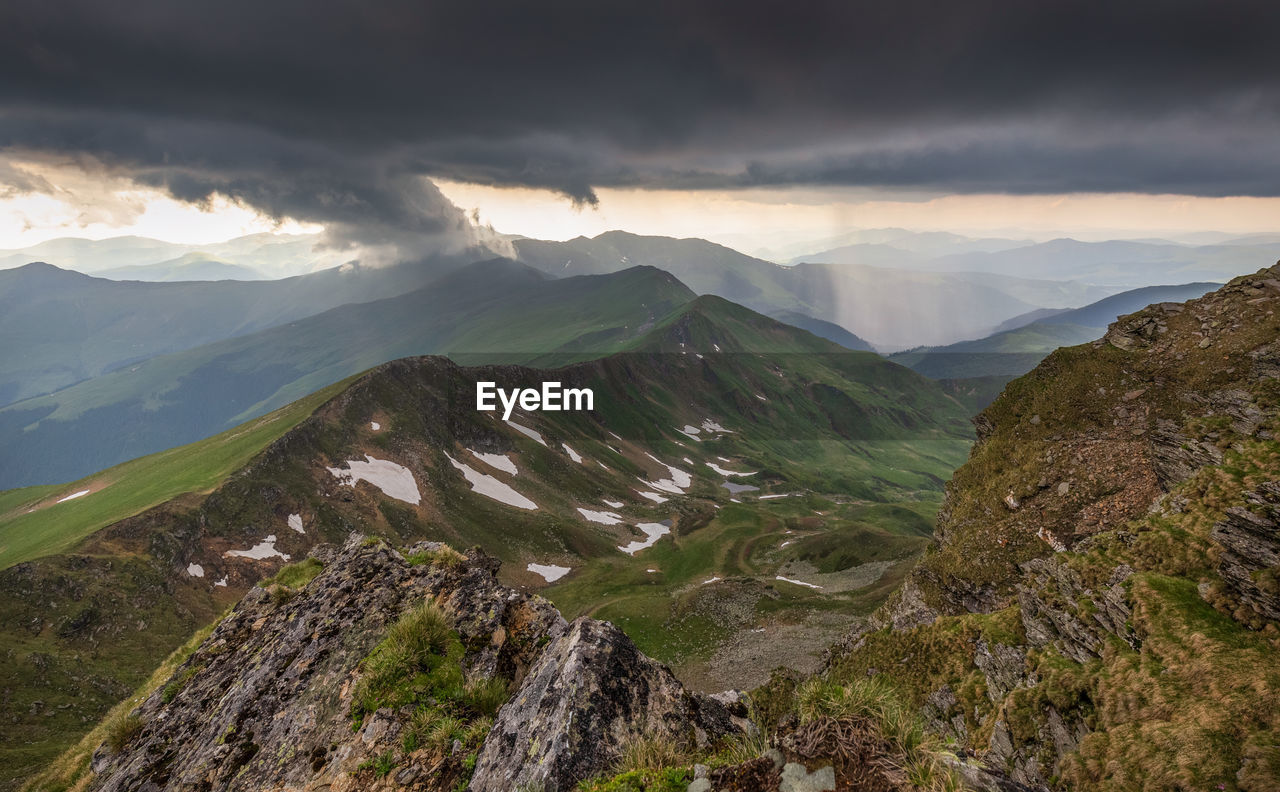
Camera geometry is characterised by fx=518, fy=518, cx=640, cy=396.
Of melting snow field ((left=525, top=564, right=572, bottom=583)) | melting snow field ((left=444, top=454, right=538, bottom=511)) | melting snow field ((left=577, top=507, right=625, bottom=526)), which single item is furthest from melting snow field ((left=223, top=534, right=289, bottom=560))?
melting snow field ((left=577, top=507, right=625, bottom=526))

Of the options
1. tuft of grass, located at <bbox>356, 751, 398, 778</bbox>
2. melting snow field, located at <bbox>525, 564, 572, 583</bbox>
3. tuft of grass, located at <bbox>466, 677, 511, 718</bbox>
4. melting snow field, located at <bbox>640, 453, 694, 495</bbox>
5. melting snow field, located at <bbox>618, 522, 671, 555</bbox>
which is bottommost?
melting snow field, located at <bbox>640, 453, 694, 495</bbox>

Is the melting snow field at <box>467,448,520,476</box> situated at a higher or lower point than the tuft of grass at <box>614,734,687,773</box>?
lower

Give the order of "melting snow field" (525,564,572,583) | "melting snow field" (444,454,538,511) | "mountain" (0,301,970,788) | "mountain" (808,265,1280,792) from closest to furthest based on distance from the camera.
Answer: "mountain" (808,265,1280,792) < "mountain" (0,301,970,788) < "melting snow field" (525,564,572,583) < "melting snow field" (444,454,538,511)

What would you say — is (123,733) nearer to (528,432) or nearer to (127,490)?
(127,490)

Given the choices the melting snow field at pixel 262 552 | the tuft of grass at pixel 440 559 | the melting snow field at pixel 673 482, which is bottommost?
the melting snow field at pixel 673 482

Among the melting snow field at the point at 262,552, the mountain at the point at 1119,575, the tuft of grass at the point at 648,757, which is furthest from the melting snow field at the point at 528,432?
the tuft of grass at the point at 648,757

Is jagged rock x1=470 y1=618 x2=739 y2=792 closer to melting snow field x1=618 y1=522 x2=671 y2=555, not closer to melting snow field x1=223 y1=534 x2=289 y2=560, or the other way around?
melting snow field x1=223 y1=534 x2=289 y2=560

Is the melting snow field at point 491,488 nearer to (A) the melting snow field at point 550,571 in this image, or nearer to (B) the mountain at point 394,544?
(B) the mountain at point 394,544

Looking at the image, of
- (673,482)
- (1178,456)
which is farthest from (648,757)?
(673,482)
